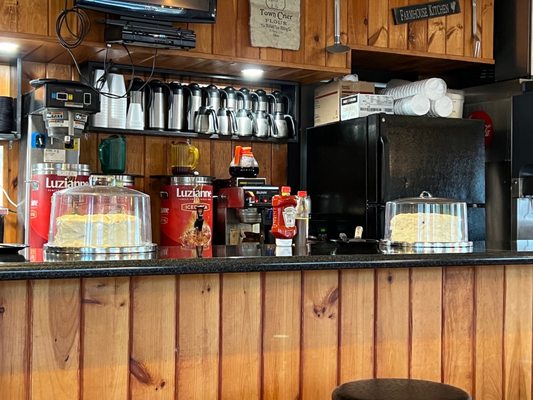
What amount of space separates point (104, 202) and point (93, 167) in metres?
1.87

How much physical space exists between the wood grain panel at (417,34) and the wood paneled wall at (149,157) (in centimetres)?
103

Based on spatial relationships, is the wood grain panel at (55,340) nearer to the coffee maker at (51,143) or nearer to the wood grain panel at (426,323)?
the wood grain panel at (426,323)

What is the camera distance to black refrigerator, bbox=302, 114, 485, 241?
4.45 metres

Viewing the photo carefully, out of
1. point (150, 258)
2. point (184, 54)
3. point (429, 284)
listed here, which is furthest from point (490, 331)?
point (184, 54)

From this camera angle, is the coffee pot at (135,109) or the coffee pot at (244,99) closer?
the coffee pot at (135,109)

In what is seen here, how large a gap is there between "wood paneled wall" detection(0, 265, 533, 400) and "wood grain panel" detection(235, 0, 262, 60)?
208cm

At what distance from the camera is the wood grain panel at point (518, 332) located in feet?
9.00

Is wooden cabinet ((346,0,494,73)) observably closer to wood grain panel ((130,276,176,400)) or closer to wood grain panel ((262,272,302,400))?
wood grain panel ((262,272,302,400))

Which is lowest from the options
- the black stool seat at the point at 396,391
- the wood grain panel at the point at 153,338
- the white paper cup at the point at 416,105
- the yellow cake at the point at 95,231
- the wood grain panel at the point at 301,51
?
the black stool seat at the point at 396,391

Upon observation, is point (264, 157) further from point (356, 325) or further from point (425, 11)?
point (356, 325)

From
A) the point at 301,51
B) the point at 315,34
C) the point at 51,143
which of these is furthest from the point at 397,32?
the point at 51,143

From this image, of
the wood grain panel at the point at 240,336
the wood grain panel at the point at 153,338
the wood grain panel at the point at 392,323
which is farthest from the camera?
the wood grain panel at the point at 392,323

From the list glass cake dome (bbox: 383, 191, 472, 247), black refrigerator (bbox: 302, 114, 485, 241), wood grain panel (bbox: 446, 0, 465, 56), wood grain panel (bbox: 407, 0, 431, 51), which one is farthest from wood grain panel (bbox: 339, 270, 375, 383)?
wood grain panel (bbox: 446, 0, 465, 56)

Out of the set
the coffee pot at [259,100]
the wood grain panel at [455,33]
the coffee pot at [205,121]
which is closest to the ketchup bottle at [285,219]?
the coffee pot at [205,121]
